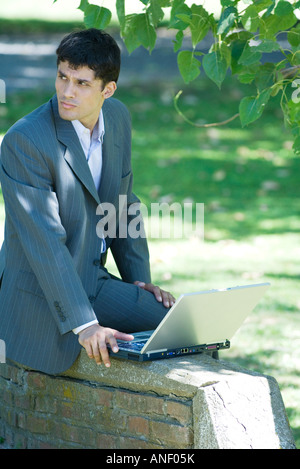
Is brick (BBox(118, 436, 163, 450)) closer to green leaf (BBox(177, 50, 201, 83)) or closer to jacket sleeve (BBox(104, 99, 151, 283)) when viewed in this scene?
jacket sleeve (BBox(104, 99, 151, 283))

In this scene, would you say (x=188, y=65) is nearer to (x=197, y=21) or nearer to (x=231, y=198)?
(x=197, y=21)

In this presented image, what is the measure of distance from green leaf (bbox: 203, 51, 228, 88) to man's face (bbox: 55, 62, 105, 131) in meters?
0.46

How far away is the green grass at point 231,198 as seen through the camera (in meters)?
5.13

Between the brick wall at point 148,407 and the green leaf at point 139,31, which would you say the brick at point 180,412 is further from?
the green leaf at point 139,31

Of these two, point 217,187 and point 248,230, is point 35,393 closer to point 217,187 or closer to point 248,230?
point 248,230

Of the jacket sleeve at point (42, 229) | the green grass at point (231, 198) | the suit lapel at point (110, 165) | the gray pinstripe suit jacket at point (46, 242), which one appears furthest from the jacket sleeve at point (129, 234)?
the green grass at point (231, 198)

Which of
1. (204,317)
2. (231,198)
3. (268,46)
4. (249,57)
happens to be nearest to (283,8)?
(268,46)

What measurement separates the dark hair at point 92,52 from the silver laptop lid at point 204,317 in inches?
41.6

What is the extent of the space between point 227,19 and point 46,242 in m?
1.09

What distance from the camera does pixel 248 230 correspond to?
A: 24.3ft

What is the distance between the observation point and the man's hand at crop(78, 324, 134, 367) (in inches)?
125

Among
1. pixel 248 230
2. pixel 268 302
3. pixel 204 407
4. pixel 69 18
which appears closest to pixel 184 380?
pixel 204 407

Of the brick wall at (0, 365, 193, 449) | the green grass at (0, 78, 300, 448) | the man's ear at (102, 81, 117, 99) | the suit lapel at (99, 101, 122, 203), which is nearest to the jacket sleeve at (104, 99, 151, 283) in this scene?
the suit lapel at (99, 101, 122, 203)

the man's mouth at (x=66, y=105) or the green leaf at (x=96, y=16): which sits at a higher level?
the green leaf at (x=96, y=16)
